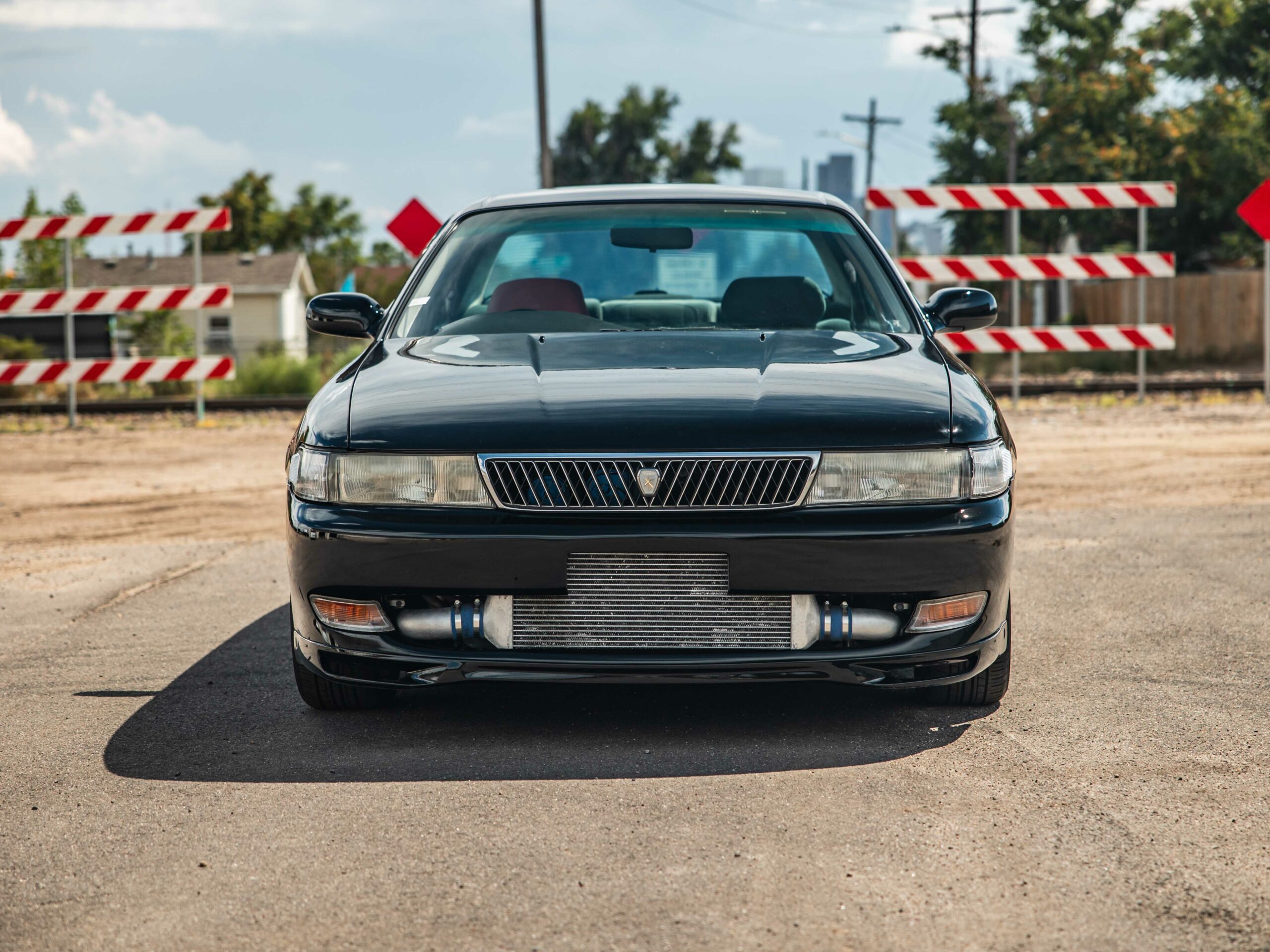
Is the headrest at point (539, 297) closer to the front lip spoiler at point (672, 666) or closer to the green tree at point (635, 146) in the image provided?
the front lip spoiler at point (672, 666)

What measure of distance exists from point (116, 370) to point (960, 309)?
37.2 ft

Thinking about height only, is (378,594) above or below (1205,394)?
above

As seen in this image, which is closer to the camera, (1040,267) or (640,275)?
(640,275)

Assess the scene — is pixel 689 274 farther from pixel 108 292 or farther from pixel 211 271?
pixel 211 271

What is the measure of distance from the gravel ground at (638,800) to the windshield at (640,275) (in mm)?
1212

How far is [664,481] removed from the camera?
352 centimetres

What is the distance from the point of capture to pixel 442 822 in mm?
3203

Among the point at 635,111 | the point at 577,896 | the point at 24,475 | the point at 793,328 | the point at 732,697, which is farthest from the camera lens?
the point at 635,111

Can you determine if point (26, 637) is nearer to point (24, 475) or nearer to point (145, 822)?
point (145, 822)

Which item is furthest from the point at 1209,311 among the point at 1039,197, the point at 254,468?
the point at 254,468

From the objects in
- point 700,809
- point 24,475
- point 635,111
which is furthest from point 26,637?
point 635,111

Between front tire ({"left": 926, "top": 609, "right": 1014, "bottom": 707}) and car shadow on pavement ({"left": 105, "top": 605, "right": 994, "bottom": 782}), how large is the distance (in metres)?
0.03

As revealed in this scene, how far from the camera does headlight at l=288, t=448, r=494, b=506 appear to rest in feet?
11.7

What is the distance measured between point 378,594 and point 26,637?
2370mm
